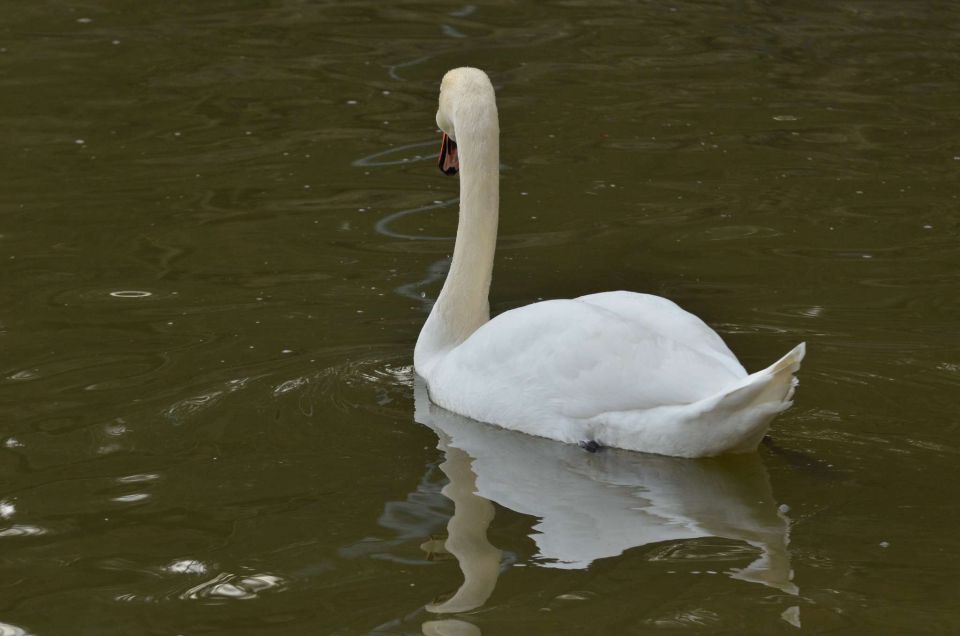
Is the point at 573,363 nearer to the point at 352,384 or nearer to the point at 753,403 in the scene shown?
the point at 753,403


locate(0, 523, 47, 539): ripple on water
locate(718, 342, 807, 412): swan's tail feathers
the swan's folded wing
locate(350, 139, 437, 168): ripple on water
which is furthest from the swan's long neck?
locate(350, 139, 437, 168): ripple on water

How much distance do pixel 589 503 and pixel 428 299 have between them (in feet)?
8.84

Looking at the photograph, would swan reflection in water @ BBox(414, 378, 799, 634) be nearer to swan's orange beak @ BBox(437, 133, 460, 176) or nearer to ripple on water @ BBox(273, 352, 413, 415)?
ripple on water @ BBox(273, 352, 413, 415)

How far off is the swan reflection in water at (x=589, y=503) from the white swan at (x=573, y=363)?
9 cm

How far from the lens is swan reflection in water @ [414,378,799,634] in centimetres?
516

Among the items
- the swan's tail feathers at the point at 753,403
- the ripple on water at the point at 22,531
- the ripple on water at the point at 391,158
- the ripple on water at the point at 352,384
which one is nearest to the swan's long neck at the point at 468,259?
the ripple on water at the point at 352,384

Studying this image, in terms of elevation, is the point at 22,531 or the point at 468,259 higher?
the point at 468,259

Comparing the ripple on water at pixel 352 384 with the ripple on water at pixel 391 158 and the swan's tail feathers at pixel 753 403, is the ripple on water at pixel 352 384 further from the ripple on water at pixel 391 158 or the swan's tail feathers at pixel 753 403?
the ripple on water at pixel 391 158

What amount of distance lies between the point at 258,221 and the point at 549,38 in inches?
197

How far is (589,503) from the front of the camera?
18.6ft

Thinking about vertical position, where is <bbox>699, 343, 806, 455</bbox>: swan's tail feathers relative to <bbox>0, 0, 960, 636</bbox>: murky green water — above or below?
above

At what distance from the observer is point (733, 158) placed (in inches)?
414

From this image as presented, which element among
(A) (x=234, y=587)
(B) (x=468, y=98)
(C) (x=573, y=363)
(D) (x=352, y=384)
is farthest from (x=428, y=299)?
(A) (x=234, y=587)

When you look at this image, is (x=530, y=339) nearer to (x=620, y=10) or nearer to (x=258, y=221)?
(x=258, y=221)
